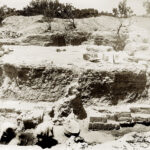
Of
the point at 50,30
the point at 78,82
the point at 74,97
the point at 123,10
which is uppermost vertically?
the point at 123,10

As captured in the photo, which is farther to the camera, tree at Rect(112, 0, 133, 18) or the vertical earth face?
tree at Rect(112, 0, 133, 18)

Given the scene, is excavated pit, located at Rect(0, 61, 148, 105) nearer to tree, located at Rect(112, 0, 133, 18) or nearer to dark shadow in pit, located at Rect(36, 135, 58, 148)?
dark shadow in pit, located at Rect(36, 135, 58, 148)

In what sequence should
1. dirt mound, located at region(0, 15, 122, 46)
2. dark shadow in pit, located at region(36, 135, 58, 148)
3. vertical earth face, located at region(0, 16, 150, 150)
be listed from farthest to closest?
1. dirt mound, located at region(0, 15, 122, 46)
2. vertical earth face, located at region(0, 16, 150, 150)
3. dark shadow in pit, located at region(36, 135, 58, 148)

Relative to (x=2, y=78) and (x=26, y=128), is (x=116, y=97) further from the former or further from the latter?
(x=2, y=78)

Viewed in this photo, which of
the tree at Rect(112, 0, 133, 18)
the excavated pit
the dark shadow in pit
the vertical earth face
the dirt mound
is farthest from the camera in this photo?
the tree at Rect(112, 0, 133, 18)

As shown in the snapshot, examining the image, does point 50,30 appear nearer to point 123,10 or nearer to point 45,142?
point 123,10

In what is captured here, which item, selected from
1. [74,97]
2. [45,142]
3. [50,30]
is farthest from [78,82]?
[50,30]

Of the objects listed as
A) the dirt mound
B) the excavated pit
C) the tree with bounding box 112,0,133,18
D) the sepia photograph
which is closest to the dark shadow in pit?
the sepia photograph

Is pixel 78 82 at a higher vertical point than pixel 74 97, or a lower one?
higher

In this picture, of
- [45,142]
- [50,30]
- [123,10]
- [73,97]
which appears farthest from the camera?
[123,10]

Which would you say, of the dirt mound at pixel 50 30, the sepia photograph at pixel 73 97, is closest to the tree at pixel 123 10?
the dirt mound at pixel 50 30

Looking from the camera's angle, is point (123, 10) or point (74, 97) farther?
point (123, 10)

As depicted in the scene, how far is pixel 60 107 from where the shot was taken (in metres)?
8.95

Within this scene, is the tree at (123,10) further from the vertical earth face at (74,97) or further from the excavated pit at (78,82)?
the excavated pit at (78,82)
